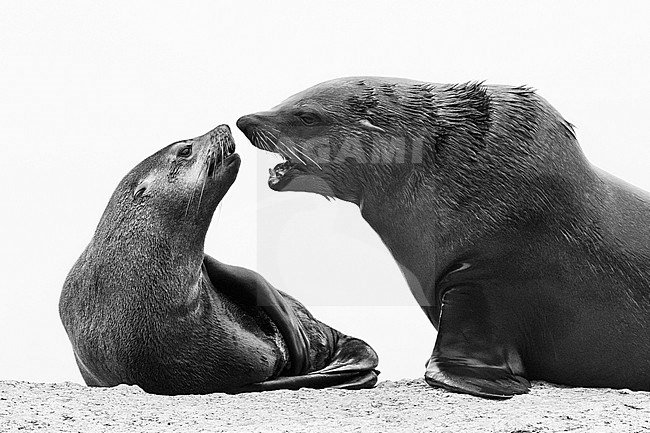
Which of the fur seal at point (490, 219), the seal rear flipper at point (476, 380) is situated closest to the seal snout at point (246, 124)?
the fur seal at point (490, 219)

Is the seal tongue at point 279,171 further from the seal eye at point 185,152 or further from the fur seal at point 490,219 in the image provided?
the seal eye at point 185,152

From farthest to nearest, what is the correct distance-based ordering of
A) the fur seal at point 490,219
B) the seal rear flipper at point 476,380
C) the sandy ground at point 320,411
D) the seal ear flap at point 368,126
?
the seal ear flap at point 368,126
the fur seal at point 490,219
the seal rear flipper at point 476,380
the sandy ground at point 320,411

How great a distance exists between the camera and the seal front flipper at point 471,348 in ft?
9.98

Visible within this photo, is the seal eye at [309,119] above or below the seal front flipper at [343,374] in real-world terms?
above

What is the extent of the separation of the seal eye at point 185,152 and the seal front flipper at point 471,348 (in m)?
0.96

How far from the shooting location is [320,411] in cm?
284

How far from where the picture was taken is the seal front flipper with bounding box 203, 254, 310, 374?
345cm

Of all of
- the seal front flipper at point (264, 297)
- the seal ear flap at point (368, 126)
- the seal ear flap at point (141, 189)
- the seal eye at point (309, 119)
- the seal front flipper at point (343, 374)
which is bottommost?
the seal front flipper at point (343, 374)

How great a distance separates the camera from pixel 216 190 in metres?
3.29

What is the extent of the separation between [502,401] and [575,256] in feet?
1.77

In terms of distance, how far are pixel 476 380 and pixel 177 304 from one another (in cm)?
96

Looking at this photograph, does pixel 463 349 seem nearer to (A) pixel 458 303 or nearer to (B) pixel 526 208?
(A) pixel 458 303

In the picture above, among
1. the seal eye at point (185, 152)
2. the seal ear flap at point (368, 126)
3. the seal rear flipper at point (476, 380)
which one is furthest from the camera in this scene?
the seal eye at point (185, 152)

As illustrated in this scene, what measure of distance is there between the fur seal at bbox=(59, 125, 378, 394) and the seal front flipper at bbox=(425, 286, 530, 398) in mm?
356
